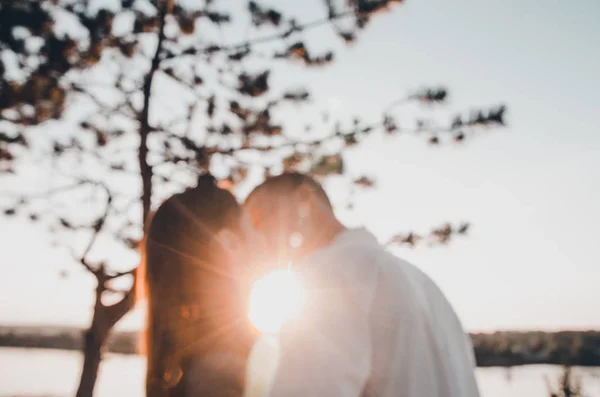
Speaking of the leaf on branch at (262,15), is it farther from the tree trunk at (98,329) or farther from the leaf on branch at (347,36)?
the tree trunk at (98,329)

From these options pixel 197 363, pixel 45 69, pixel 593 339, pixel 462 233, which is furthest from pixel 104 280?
pixel 593 339

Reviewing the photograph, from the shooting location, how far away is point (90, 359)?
589 cm

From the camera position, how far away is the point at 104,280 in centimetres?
614

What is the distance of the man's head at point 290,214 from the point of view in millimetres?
1794

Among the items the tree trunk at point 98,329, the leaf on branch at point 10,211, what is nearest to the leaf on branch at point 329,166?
the tree trunk at point 98,329

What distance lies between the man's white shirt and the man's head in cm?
40

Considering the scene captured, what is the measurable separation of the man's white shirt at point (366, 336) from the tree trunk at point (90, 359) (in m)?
5.43

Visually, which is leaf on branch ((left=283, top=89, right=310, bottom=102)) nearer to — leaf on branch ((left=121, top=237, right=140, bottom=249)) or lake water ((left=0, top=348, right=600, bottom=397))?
leaf on branch ((left=121, top=237, right=140, bottom=249))

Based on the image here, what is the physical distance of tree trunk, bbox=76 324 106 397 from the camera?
579cm

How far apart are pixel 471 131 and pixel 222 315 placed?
4.99 metres

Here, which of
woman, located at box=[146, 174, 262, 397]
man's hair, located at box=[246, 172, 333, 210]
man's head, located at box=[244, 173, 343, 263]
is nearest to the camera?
woman, located at box=[146, 174, 262, 397]

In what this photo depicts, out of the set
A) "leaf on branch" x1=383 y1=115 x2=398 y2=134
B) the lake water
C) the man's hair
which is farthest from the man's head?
the lake water

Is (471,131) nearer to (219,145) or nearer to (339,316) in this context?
(219,145)

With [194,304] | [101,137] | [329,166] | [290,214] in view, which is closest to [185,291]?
[194,304]
